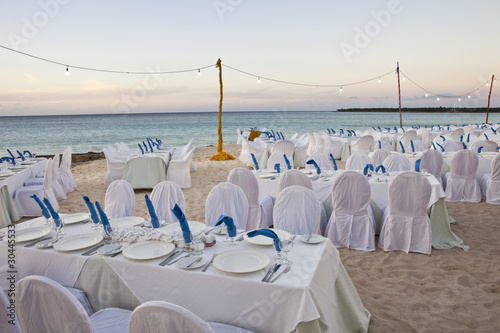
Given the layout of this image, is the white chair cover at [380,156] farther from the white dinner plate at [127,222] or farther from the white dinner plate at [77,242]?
the white dinner plate at [77,242]

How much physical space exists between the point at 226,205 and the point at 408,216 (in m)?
2.08

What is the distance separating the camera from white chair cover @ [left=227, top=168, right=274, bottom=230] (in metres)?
4.09

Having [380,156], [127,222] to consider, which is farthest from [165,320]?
[380,156]

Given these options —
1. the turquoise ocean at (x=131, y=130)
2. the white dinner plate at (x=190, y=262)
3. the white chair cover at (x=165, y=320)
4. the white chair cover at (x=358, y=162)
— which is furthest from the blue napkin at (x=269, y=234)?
the turquoise ocean at (x=131, y=130)

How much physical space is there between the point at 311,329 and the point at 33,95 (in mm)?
14372

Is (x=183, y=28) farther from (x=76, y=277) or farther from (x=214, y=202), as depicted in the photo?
(x=76, y=277)

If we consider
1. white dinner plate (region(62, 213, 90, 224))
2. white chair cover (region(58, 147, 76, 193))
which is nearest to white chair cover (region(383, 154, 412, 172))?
white dinner plate (region(62, 213, 90, 224))

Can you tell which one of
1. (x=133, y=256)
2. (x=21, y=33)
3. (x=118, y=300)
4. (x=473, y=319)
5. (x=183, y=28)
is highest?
(x=183, y=28)

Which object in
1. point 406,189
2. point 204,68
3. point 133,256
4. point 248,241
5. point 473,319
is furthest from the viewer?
point 204,68

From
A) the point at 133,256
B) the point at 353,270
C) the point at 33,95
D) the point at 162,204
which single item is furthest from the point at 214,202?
the point at 33,95

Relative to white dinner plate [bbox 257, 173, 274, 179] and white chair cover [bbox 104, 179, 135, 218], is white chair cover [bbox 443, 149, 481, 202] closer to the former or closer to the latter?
white dinner plate [bbox 257, 173, 274, 179]

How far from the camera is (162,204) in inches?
133

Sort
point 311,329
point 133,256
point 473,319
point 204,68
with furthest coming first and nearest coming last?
point 204,68 < point 473,319 < point 133,256 < point 311,329

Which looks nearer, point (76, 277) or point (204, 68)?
point (76, 277)
